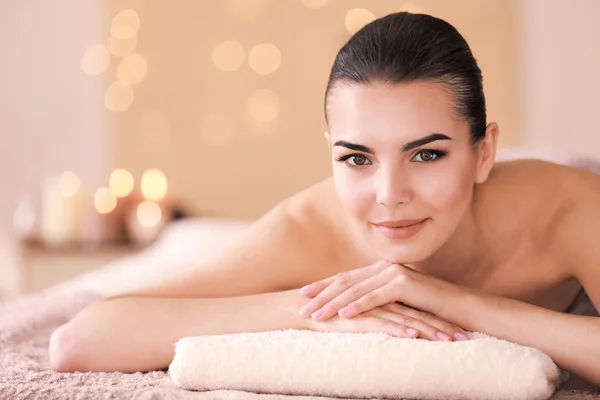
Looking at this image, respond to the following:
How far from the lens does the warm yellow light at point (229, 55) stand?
3783mm

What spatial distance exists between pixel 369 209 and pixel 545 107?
2.45 metres

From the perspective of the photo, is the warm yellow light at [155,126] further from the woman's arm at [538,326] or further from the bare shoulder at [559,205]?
the woman's arm at [538,326]

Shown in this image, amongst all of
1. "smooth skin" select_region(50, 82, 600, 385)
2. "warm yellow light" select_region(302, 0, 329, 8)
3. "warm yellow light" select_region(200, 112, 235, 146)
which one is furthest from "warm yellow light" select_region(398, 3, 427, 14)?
"smooth skin" select_region(50, 82, 600, 385)

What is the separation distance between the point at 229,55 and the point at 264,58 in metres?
0.17

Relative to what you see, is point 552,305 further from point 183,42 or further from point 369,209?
point 183,42

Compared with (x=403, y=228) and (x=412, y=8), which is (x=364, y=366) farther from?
(x=412, y=8)

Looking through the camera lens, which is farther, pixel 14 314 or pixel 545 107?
pixel 545 107

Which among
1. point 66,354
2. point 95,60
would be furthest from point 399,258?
point 95,60

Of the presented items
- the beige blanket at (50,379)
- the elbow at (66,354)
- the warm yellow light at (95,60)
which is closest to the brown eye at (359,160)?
the beige blanket at (50,379)

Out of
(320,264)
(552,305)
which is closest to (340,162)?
(320,264)

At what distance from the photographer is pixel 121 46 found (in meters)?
3.90

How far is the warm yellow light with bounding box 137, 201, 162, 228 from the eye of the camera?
3.48 m

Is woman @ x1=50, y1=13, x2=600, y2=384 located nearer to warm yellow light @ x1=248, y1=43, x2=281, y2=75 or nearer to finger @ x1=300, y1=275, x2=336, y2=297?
finger @ x1=300, y1=275, x2=336, y2=297

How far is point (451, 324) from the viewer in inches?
44.5
